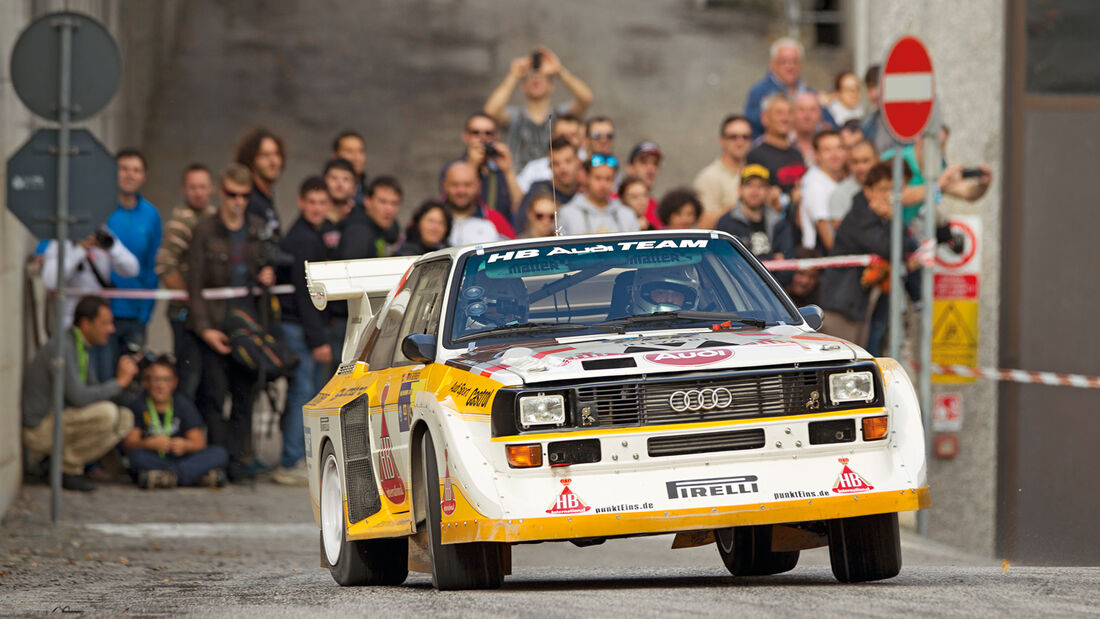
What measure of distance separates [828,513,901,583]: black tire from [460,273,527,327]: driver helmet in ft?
5.73

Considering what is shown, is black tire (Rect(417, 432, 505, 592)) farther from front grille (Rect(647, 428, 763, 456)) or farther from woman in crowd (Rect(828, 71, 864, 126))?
woman in crowd (Rect(828, 71, 864, 126))

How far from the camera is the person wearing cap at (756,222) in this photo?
679 inches

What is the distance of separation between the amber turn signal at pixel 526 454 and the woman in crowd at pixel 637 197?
949 cm

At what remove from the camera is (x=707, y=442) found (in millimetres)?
8156

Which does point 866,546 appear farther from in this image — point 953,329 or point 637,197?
point 953,329

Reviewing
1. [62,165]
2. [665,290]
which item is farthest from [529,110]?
[665,290]

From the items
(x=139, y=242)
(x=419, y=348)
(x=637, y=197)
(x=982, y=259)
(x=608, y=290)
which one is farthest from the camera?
(x=982, y=259)

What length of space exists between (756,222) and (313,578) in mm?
7225

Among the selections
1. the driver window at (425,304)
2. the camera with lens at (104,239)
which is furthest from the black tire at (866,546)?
the camera with lens at (104,239)

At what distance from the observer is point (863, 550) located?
8586 millimetres

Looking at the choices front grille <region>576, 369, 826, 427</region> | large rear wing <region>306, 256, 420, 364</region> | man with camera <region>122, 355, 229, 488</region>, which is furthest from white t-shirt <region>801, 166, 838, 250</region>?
front grille <region>576, 369, 826, 427</region>

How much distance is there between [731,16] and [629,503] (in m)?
22.2

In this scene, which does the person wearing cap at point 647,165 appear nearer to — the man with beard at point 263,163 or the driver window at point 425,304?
the man with beard at point 263,163

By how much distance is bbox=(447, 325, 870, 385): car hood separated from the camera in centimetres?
813
